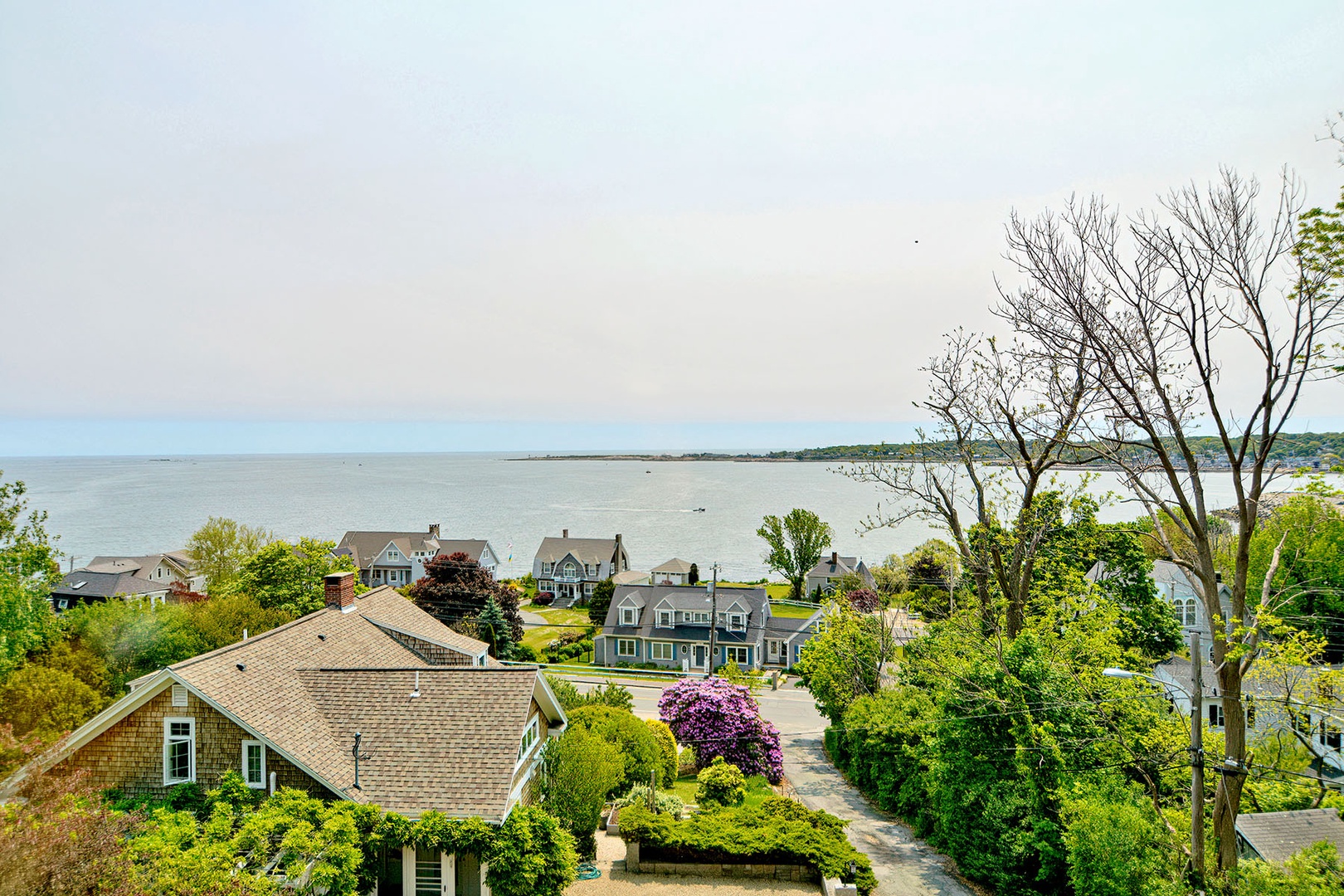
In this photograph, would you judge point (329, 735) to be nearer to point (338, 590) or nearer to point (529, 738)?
point (529, 738)

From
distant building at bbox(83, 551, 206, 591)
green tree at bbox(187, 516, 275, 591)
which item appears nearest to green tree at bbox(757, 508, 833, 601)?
green tree at bbox(187, 516, 275, 591)

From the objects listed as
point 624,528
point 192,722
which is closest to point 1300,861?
point 192,722

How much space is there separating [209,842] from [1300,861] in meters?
18.6

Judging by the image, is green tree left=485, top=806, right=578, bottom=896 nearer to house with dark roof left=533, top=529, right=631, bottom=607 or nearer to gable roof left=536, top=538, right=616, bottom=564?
house with dark roof left=533, top=529, right=631, bottom=607

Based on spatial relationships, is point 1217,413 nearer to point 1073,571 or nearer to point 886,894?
point 1073,571

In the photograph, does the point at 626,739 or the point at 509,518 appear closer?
the point at 626,739

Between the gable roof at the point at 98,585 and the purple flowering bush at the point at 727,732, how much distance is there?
52.0 metres

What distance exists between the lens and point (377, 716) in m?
16.6

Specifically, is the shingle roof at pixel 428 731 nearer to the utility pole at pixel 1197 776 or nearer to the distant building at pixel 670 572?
the utility pole at pixel 1197 776

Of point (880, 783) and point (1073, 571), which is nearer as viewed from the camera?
point (1073, 571)

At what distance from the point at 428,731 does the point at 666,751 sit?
11.1 meters

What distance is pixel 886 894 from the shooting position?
53.7ft

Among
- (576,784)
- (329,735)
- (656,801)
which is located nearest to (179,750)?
(329,735)

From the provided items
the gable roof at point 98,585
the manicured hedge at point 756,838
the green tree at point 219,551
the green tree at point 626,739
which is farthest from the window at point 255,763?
the gable roof at point 98,585
